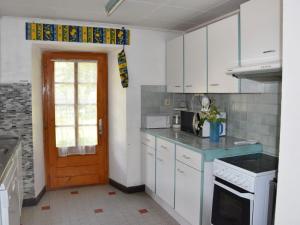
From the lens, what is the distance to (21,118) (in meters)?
3.21

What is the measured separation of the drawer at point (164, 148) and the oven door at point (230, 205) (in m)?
0.69

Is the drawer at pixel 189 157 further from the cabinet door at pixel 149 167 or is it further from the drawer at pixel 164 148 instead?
the cabinet door at pixel 149 167

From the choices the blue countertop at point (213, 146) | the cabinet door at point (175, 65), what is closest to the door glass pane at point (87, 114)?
the cabinet door at point (175, 65)

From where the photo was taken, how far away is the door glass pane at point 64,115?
3846 millimetres

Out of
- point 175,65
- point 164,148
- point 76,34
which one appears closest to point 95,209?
point 164,148

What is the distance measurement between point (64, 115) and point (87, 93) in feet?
1.50

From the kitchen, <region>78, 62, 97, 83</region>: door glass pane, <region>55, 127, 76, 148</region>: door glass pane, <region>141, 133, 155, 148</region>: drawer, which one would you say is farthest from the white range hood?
<region>55, 127, 76, 148</region>: door glass pane

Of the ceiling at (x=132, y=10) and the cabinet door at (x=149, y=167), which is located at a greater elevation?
the ceiling at (x=132, y=10)

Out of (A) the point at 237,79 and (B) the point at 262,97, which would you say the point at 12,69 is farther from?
(B) the point at 262,97

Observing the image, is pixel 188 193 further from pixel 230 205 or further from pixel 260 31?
pixel 260 31

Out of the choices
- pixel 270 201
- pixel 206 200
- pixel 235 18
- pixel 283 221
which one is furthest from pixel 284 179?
pixel 235 18

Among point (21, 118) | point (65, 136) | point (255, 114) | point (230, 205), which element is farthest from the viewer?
point (65, 136)

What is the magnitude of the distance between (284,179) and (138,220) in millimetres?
2055

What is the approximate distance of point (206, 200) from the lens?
7.95 feet
